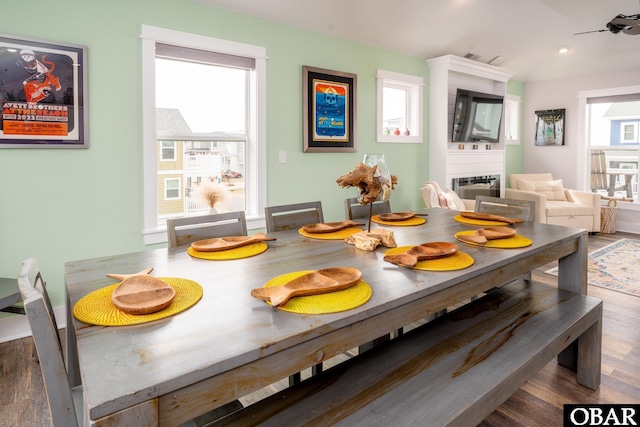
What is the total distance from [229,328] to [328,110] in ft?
11.2

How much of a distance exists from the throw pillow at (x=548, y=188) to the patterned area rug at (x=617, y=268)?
107cm

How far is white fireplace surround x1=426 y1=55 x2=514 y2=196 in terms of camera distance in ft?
16.9

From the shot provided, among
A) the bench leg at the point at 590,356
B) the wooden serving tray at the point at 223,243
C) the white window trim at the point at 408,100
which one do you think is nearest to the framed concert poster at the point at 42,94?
the wooden serving tray at the point at 223,243

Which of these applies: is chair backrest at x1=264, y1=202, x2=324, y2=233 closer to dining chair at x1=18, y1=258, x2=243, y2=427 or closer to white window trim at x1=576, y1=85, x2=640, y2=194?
dining chair at x1=18, y1=258, x2=243, y2=427

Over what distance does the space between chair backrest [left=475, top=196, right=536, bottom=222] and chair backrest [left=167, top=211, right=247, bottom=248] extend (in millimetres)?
1737

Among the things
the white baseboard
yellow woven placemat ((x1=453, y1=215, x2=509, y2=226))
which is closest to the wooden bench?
yellow woven placemat ((x1=453, y1=215, x2=509, y2=226))

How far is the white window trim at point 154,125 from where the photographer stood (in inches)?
120

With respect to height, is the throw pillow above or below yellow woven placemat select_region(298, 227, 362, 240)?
above

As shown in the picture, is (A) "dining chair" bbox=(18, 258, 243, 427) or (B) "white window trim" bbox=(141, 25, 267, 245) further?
(B) "white window trim" bbox=(141, 25, 267, 245)

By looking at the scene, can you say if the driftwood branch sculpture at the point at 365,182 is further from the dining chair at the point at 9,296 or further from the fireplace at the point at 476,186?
the fireplace at the point at 476,186

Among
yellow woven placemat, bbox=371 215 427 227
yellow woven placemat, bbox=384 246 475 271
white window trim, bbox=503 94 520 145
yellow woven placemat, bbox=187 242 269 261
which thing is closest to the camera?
yellow woven placemat, bbox=384 246 475 271

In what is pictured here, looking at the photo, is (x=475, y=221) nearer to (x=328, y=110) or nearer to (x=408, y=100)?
(x=328, y=110)

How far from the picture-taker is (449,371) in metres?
1.49

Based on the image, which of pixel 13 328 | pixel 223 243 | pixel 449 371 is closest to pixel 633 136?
pixel 449 371
